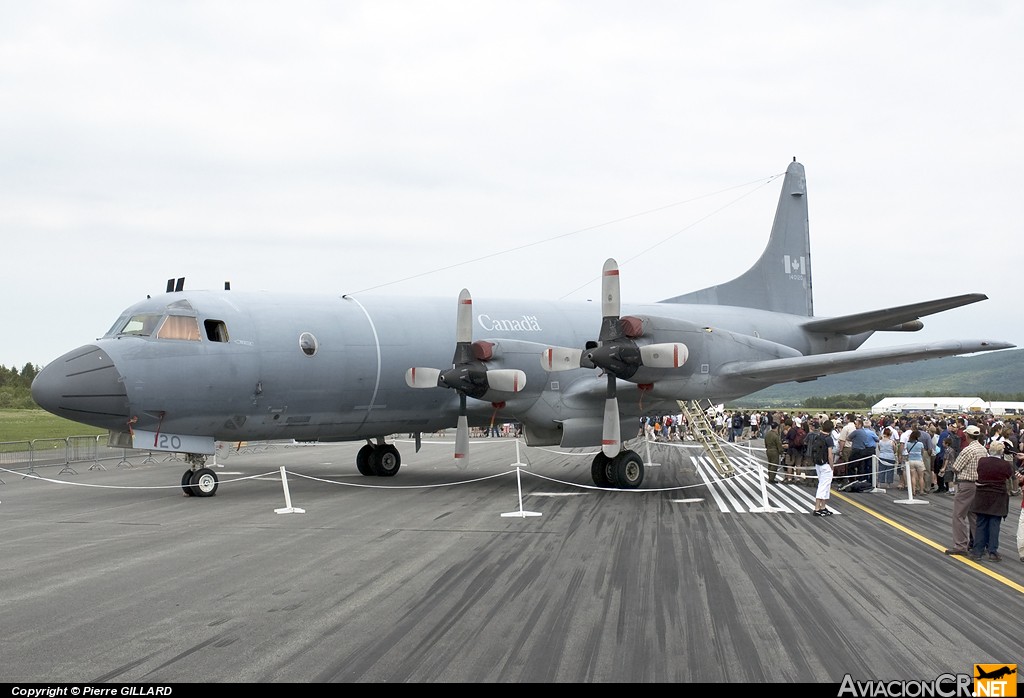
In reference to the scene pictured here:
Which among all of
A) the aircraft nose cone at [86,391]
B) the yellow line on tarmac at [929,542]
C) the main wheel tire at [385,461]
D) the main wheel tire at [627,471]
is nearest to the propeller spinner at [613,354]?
the main wheel tire at [627,471]

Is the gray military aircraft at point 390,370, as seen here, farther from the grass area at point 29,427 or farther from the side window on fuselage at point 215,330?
the grass area at point 29,427

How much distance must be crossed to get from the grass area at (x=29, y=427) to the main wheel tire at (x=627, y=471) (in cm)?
2429

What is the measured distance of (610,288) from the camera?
57.9ft

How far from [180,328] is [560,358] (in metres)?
7.77

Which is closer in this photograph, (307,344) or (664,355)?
(664,355)

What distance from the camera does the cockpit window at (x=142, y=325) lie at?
1734 cm

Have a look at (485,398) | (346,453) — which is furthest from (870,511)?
(346,453)

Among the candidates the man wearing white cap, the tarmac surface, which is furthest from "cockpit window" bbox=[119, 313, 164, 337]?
the man wearing white cap

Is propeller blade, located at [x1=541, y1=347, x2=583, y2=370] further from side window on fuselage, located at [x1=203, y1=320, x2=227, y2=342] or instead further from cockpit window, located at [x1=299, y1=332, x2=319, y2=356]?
side window on fuselage, located at [x1=203, y1=320, x2=227, y2=342]

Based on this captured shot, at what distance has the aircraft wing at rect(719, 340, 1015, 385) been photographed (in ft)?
58.9

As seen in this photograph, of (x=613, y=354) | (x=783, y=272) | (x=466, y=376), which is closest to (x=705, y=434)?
(x=783, y=272)

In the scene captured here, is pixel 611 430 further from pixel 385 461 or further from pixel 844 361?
pixel 385 461

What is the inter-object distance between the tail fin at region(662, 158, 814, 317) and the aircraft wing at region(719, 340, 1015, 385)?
872 cm

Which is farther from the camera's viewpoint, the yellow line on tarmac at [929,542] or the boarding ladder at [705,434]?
the boarding ladder at [705,434]
